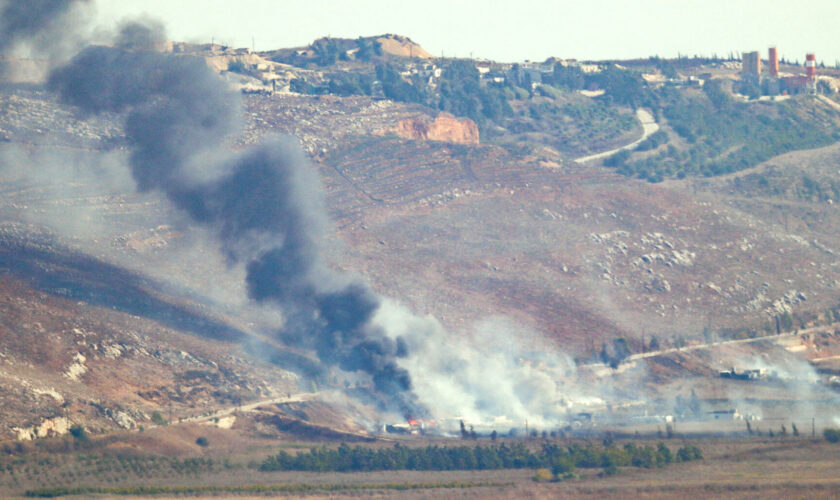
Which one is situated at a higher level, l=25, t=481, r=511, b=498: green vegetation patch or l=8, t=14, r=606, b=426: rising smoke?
l=8, t=14, r=606, b=426: rising smoke

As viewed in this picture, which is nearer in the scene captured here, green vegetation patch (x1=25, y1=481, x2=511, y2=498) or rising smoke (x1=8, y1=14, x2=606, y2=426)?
green vegetation patch (x1=25, y1=481, x2=511, y2=498)

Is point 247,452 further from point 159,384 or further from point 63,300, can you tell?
point 63,300

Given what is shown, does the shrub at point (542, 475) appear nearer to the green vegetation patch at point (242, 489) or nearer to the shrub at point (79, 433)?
the green vegetation patch at point (242, 489)

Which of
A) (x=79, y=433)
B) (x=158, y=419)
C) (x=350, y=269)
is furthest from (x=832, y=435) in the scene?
(x=79, y=433)

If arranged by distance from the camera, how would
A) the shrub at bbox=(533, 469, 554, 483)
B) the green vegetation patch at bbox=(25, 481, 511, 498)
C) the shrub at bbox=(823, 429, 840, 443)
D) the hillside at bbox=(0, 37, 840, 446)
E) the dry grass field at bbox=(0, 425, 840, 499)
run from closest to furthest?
the green vegetation patch at bbox=(25, 481, 511, 498) < the dry grass field at bbox=(0, 425, 840, 499) < the shrub at bbox=(533, 469, 554, 483) < the shrub at bbox=(823, 429, 840, 443) < the hillside at bbox=(0, 37, 840, 446)

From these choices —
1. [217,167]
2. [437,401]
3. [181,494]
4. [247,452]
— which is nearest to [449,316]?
[437,401]

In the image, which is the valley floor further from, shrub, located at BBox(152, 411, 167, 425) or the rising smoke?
the rising smoke

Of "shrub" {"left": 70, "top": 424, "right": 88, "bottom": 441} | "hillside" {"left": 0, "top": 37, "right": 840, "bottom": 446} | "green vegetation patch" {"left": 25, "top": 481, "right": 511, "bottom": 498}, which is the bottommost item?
"green vegetation patch" {"left": 25, "top": 481, "right": 511, "bottom": 498}

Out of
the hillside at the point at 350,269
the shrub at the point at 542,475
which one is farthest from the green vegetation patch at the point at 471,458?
the hillside at the point at 350,269

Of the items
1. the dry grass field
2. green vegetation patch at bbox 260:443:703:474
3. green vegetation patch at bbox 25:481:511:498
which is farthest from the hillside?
green vegetation patch at bbox 260:443:703:474

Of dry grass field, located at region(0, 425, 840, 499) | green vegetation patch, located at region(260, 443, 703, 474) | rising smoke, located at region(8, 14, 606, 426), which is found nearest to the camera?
dry grass field, located at region(0, 425, 840, 499)
